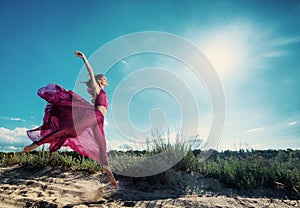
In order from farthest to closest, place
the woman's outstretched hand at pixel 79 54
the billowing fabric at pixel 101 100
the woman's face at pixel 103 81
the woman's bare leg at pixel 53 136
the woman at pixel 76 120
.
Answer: the woman's face at pixel 103 81 < the billowing fabric at pixel 101 100 < the woman at pixel 76 120 < the woman's outstretched hand at pixel 79 54 < the woman's bare leg at pixel 53 136

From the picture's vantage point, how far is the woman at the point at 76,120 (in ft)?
14.1

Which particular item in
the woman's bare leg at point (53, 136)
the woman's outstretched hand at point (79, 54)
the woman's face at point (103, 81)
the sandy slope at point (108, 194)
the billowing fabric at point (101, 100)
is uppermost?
the woman's outstretched hand at point (79, 54)

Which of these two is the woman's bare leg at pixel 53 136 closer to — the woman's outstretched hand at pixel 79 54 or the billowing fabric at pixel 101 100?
the billowing fabric at pixel 101 100

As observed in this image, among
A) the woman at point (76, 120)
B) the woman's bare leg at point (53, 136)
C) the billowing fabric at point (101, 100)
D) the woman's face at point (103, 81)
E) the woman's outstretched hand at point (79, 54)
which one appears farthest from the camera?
the woman's face at point (103, 81)

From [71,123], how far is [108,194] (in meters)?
1.90

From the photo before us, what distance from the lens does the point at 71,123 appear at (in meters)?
4.38

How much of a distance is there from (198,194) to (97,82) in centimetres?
322

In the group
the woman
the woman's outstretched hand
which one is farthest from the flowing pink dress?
the woman's outstretched hand

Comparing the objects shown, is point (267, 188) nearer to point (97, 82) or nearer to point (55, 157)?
point (97, 82)

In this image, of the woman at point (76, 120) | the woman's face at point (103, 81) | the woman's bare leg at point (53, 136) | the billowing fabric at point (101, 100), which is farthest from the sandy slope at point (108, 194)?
the woman's face at point (103, 81)

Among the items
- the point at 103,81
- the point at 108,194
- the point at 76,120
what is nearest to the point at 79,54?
the point at 103,81

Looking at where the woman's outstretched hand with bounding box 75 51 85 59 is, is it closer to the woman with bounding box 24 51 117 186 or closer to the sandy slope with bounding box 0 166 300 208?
the woman with bounding box 24 51 117 186

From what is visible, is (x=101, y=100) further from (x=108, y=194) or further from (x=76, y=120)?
(x=108, y=194)

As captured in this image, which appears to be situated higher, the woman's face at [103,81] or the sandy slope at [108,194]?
the woman's face at [103,81]
